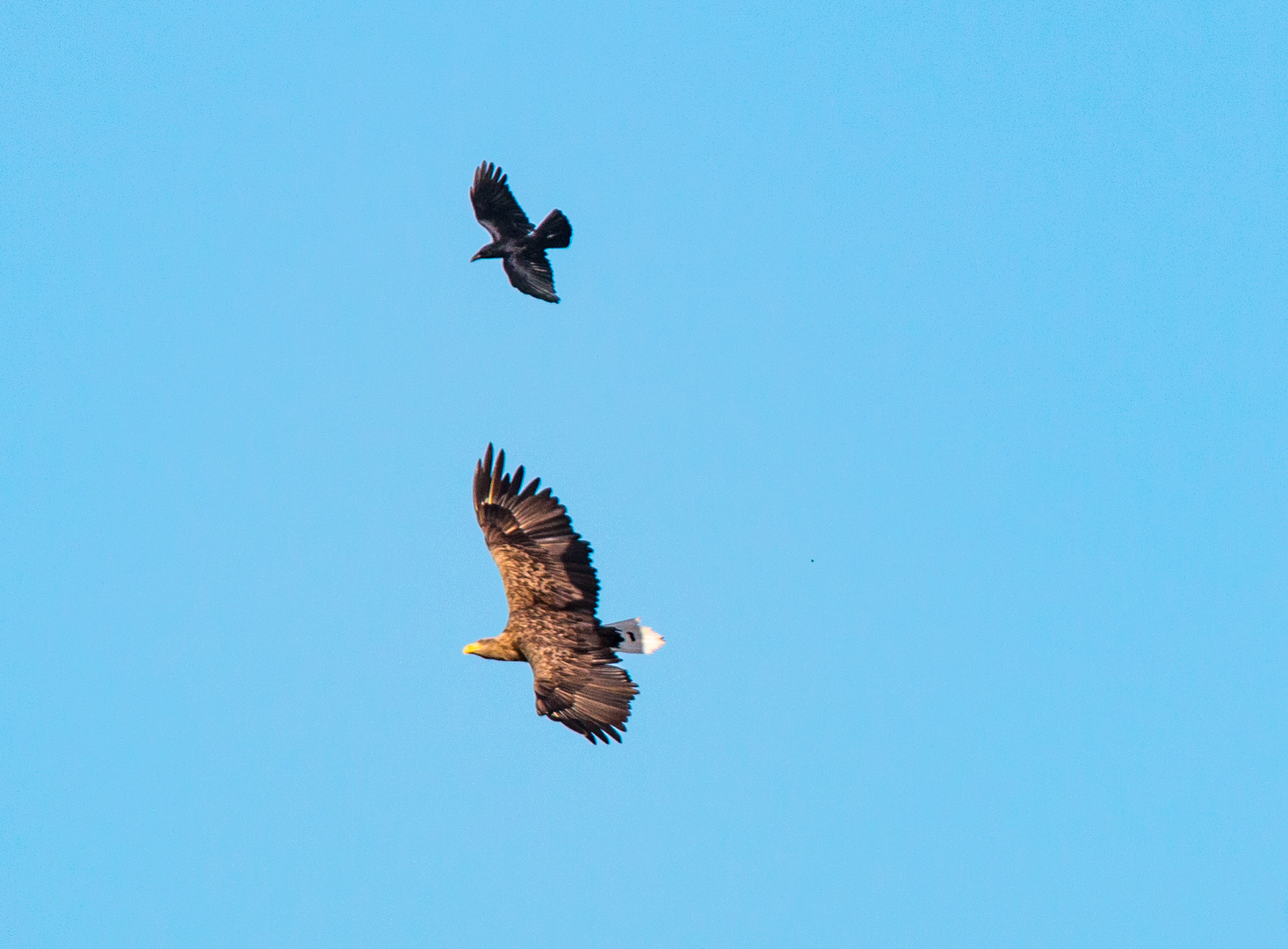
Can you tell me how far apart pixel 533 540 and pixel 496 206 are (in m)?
6.76

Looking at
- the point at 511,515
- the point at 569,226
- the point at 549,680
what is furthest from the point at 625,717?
the point at 569,226

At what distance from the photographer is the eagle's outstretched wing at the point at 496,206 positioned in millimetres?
21875

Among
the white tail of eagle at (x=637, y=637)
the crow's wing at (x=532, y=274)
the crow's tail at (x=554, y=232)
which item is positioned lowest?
the white tail of eagle at (x=637, y=637)

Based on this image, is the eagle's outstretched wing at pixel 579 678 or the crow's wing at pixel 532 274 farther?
the crow's wing at pixel 532 274

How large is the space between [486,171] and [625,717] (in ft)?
28.5

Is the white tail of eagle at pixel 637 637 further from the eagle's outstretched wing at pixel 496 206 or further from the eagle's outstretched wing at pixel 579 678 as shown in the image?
the eagle's outstretched wing at pixel 496 206

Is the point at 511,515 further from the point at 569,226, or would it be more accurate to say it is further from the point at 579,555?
the point at 569,226

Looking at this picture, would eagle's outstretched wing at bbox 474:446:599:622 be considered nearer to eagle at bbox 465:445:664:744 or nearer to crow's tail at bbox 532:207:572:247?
eagle at bbox 465:445:664:744

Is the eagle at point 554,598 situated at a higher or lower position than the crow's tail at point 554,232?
lower

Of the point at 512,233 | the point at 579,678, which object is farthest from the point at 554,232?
the point at 579,678

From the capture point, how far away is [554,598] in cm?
1677

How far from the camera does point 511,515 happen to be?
54.7 feet

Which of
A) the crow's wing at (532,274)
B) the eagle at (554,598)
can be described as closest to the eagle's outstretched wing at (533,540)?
the eagle at (554,598)

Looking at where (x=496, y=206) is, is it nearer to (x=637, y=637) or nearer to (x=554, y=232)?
(x=554, y=232)
